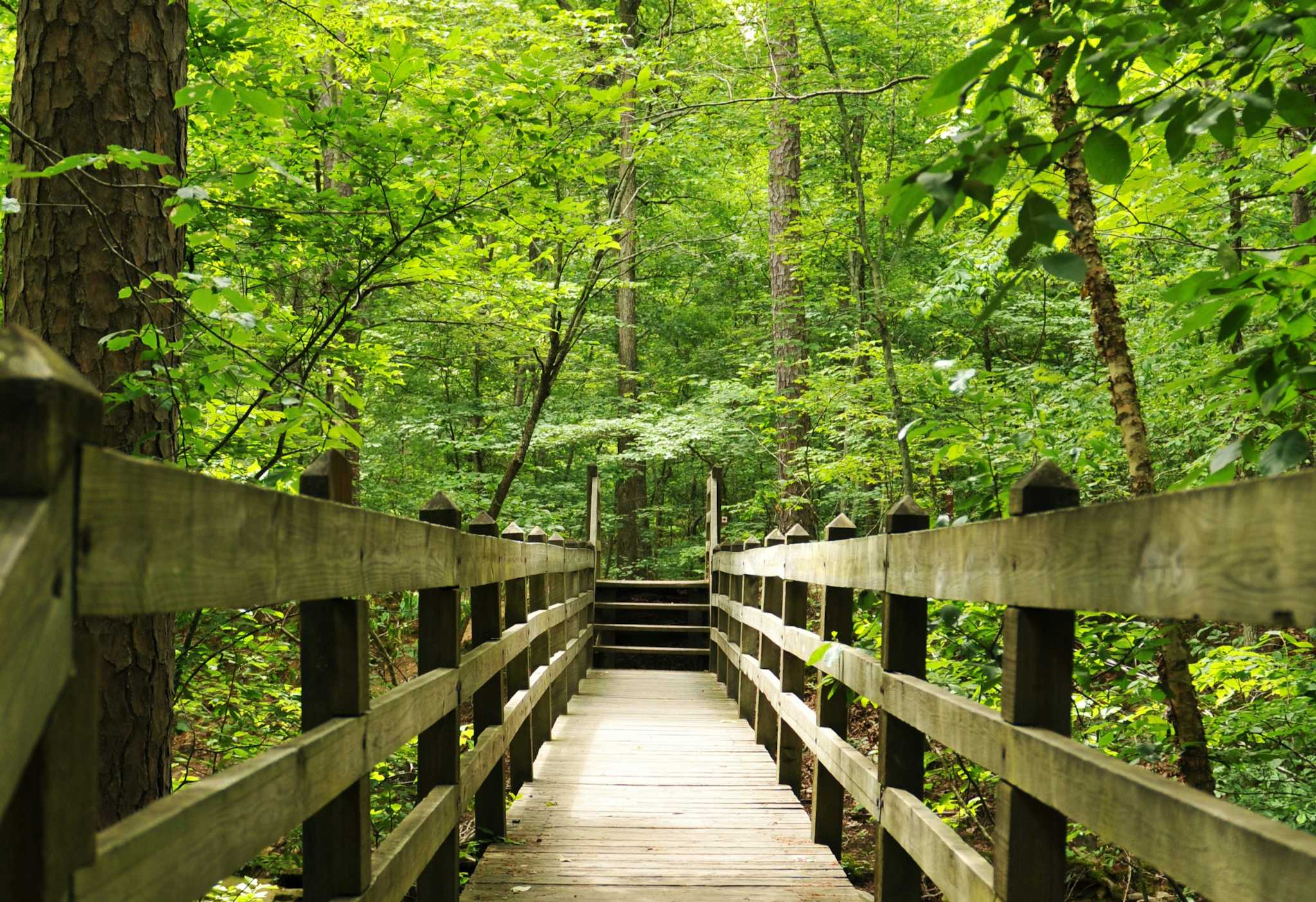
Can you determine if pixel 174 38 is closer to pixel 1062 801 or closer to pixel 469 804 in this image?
pixel 1062 801

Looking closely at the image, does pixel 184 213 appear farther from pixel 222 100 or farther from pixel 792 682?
pixel 792 682

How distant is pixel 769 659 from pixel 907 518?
126 inches

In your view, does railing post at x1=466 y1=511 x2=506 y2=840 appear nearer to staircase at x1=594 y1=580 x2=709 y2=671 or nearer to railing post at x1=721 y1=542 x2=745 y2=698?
railing post at x1=721 y1=542 x2=745 y2=698

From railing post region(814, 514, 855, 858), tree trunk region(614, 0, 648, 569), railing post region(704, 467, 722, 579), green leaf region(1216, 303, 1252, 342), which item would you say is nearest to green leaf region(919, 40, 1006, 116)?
green leaf region(1216, 303, 1252, 342)

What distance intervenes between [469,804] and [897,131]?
9.00 metres

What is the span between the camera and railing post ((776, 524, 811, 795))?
520 centimetres

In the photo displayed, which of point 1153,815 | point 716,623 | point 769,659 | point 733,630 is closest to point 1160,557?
point 1153,815

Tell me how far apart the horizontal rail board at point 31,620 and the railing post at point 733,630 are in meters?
7.07

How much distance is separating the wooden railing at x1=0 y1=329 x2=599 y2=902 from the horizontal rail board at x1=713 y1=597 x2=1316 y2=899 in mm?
1338

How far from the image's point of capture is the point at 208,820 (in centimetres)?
137

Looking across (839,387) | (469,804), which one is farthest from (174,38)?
(839,387)

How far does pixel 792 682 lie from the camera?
525 cm

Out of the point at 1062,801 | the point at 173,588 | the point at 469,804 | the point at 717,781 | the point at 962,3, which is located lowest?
the point at 469,804

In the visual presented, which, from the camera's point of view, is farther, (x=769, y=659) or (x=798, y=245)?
(x=798, y=245)
